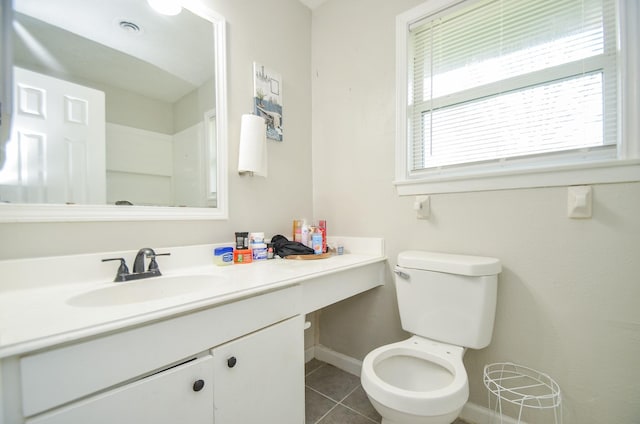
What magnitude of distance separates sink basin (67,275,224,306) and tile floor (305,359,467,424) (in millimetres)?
870

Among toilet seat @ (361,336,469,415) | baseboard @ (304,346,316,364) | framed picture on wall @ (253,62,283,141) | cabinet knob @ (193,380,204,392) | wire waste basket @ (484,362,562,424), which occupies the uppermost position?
framed picture on wall @ (253,62,283,141)

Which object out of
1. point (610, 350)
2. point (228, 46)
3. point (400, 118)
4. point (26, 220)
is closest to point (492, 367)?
point (610, 350)

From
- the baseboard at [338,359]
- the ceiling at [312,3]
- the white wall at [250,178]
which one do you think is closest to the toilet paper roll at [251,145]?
the white wall at [250,178]

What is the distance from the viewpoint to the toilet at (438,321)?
1.09 metres

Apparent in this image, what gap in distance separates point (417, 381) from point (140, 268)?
1214 mm

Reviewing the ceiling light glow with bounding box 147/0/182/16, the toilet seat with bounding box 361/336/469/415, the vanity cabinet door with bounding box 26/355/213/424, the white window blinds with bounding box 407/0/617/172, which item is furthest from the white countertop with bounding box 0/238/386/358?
the ceiling light glow with bounding box 147/0/182/16

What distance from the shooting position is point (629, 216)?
97 cm

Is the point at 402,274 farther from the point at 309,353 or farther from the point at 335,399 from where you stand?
the point at 309,353

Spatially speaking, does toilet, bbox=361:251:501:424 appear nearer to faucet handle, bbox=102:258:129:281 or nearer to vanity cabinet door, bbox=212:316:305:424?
vanity cabinet door, bbox=212:316:305:424

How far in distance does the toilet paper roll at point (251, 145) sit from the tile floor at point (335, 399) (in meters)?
1.27

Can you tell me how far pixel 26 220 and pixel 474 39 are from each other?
6.61 feet

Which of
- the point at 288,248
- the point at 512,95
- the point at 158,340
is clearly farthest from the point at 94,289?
the point at 512,95

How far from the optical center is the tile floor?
129 cm

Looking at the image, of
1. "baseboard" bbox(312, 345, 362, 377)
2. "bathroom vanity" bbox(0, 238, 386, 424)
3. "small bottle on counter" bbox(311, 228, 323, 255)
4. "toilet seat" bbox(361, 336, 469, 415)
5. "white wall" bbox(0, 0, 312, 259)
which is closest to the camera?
"bathroom vanity" bbox(0, 238, 386, 424)
